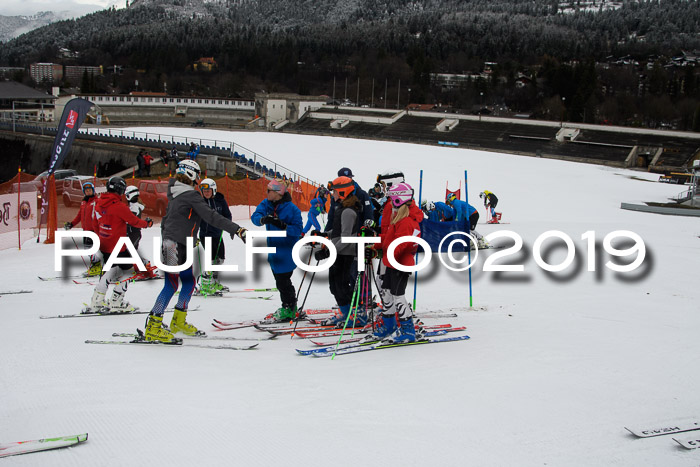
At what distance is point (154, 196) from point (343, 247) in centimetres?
1382

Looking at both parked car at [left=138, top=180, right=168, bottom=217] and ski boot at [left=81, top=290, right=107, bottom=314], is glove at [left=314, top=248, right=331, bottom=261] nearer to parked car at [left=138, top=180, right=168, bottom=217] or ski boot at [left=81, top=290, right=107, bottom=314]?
ski boot at [left=81, top=290, right=107, bottom=314]

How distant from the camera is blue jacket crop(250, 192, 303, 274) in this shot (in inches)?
277

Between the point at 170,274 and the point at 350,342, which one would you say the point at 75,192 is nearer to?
the point at 170,274

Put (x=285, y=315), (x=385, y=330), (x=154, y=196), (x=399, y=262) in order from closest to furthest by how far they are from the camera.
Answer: (x=399, y=262), (x=385, y=330), (x=285, y=315), (x=154, y=196)

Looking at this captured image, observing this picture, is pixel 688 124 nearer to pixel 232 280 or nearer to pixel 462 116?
pixel 462 116

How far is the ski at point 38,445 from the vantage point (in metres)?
3.41

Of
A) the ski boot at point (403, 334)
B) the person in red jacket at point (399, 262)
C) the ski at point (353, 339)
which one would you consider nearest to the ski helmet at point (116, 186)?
the ski at point (353, 339)

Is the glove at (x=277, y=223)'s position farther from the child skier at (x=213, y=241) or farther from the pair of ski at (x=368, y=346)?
the child skier at (x=213, y=241)

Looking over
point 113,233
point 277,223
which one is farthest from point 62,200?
point 277,223

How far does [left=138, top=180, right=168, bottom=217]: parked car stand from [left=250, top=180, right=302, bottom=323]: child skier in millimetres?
12154

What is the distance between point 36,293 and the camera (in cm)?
894

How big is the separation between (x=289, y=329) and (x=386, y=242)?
5.34ft

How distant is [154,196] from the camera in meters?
19.0

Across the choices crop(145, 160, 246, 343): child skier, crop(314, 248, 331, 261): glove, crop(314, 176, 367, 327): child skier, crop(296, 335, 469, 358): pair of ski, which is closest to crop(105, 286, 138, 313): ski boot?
crop(145, 160, 246, 343): child skier
